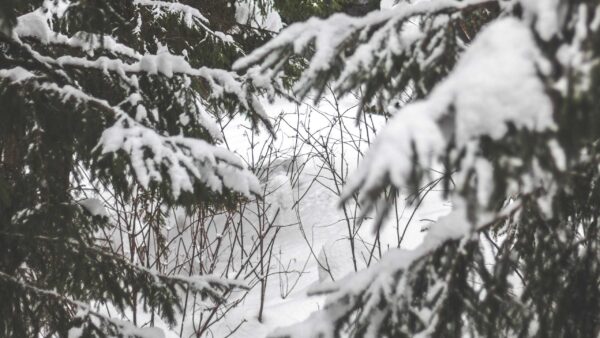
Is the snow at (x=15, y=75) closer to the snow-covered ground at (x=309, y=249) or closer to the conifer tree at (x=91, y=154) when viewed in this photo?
the conifer tree at (x=91, y=154)

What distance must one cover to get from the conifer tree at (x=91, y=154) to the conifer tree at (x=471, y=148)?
0.59m

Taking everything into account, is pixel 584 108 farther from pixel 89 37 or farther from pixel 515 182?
pixel 89 37

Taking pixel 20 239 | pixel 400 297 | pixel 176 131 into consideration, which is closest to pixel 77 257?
pixel 20 239

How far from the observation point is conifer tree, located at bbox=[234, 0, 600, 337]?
2.84 feet

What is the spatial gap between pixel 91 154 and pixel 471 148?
1.50 metres

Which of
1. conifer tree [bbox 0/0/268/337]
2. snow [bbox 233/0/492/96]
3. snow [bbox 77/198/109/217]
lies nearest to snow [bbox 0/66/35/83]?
conifer tree [bbox 0/0/268/337]

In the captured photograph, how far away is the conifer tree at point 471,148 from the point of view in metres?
0.86

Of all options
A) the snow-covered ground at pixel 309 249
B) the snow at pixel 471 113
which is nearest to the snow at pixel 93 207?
the snow-covered ground at pixel 309 249

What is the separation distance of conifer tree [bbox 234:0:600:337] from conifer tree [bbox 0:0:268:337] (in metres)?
0.59

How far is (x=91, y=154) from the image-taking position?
1955 millimetres

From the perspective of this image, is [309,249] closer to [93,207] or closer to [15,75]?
[93,207]

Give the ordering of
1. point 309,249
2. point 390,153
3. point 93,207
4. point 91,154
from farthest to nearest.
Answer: point 309,249, point 93,207, point 91,154, point 390,153

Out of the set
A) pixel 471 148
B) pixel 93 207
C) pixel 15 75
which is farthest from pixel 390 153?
pixel 93 207

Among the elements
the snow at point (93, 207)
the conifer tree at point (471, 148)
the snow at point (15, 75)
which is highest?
the snow at point (15, 75)
